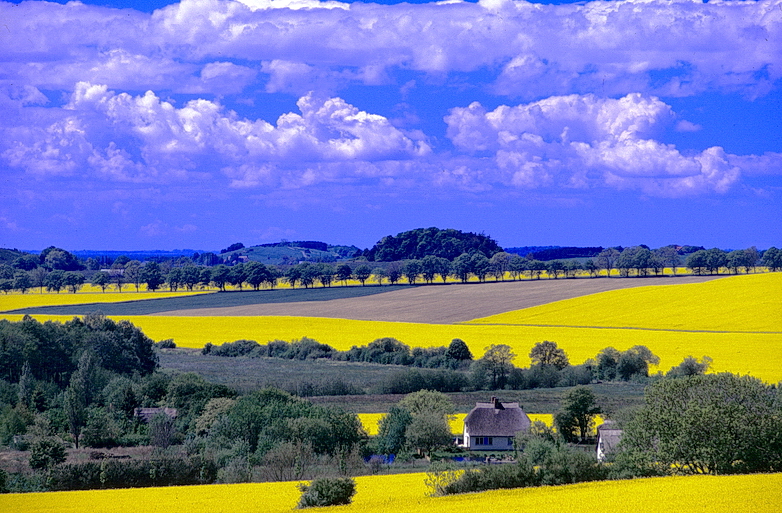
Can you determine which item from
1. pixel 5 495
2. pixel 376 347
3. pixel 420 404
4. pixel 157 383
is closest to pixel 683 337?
pixel 376 347

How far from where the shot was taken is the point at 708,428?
20.8 meters

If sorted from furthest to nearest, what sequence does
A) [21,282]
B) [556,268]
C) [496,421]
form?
[556,268] → [21,282] → [496,421]

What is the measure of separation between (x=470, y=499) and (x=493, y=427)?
1629 centimetres

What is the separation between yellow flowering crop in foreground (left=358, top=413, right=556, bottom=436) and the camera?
36531mm

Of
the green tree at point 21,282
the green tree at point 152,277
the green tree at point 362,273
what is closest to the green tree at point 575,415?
the green tree at point 362,273

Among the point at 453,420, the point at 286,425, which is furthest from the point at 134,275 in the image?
the point at 286,425

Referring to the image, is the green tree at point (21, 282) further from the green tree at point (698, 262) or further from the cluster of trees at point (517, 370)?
the green tree at point (698, 262)

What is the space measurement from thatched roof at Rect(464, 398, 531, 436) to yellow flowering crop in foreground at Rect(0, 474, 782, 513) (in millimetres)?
12819

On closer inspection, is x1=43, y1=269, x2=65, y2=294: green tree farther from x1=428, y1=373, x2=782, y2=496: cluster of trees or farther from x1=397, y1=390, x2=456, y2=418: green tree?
x1=428, y1=373, x2=782, y2=496: cluster of trees

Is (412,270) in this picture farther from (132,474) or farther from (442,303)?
(132,474)

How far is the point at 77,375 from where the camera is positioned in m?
42.4

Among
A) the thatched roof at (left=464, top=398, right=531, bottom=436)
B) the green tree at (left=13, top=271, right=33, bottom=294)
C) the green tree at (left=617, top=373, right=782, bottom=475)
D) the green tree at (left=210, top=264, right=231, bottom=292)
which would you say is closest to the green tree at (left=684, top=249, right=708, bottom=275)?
the green tree at (left=210, top=264, right=231, bottom=292)

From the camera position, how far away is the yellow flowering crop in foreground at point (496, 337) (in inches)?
2039

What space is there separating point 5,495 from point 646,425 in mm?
17109
